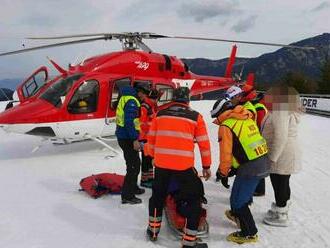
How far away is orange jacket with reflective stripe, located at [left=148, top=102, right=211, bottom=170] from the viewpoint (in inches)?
157

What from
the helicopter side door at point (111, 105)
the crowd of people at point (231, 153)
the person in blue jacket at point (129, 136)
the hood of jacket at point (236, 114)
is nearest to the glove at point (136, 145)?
the person in blue jacket at point (129, 136)

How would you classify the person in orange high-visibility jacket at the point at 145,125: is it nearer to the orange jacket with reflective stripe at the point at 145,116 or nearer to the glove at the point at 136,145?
the orange jacket with reflective stripe at the point at 145,116

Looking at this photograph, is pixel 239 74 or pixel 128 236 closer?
pixel 128 236

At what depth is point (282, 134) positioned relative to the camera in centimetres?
438

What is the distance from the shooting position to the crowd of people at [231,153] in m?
4.02

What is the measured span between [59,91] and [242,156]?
210 inches

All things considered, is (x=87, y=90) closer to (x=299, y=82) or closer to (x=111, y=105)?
(x=111, y=105)

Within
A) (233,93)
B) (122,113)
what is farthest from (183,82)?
(233,93)

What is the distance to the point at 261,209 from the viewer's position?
530 cm

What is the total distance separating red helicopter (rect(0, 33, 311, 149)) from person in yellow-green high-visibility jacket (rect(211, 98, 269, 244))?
4.21m

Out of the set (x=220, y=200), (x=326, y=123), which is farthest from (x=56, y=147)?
(x=326, y=123)

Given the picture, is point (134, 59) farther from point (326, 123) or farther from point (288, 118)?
point (326, 123)

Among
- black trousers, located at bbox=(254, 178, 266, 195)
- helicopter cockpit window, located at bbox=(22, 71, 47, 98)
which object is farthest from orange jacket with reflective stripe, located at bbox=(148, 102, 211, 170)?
helicopter cockpit window, located at bbox=(22, 71, 47, 98)

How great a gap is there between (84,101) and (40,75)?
2059 millimetres
